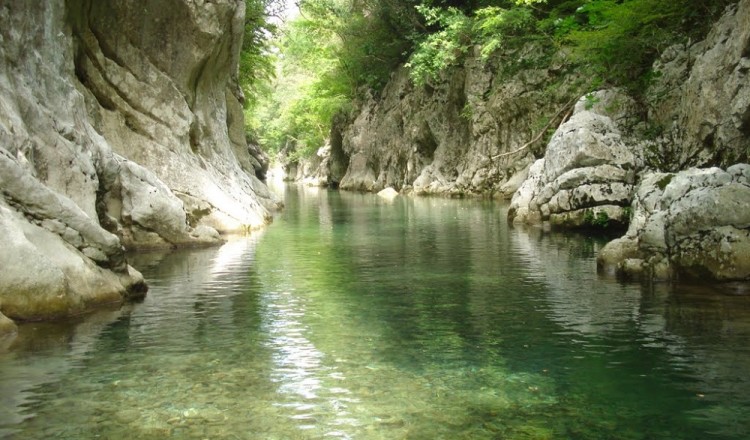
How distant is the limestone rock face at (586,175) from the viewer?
1761 cm

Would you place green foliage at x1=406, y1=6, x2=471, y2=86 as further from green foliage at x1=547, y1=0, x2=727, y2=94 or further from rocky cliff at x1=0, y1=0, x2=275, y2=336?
rocky cliff at x1=0, y1=0, x2=275, y2=336

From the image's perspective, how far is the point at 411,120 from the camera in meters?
45.0

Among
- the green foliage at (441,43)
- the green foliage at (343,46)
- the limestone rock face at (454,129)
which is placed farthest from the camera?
the green foliage at (343,46)

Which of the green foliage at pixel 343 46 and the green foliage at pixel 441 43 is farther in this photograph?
the green foliage at pixel 343 46

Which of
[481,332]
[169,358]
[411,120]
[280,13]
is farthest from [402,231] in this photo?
[411,120]

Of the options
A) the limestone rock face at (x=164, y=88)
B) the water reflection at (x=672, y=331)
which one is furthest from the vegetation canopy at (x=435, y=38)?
the water reflection at (x=672, y=331)

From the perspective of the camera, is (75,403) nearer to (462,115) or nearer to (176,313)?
(176,313)

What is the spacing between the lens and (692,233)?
1062 cm

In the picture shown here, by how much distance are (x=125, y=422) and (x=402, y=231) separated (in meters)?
14.4

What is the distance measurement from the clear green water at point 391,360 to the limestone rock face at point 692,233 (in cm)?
47

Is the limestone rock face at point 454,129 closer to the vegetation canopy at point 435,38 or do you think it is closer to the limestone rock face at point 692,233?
the vegetation canopy at point 435,38

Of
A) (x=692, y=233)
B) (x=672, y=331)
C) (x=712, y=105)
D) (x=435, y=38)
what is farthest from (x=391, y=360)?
(x=435, y=38)

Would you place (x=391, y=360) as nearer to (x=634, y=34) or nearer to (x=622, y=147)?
(x=622, y=147)

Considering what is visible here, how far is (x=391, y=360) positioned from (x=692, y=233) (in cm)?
618
